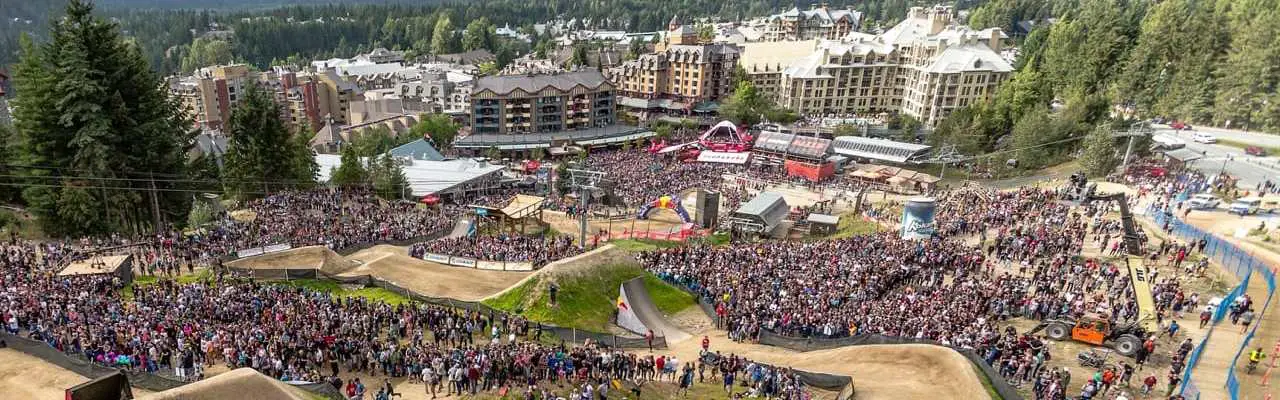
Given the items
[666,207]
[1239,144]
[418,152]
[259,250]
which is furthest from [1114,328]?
[418,152]

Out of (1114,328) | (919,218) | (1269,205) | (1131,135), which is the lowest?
(919,218)

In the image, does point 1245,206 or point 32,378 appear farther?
point 1245,206

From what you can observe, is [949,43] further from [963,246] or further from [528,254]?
[528,254]

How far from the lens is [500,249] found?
146 feet

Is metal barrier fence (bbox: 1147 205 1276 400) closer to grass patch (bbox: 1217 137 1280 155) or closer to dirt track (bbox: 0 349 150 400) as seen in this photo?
grass patch (bbox: 1217 137 1280 155)

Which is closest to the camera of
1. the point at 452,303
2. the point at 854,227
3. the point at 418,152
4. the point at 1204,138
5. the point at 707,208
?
the point at 452,303

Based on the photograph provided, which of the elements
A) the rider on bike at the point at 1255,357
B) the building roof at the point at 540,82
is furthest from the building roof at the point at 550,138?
the rider on bike at the point at 1255,357

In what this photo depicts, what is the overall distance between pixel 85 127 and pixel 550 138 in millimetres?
65309

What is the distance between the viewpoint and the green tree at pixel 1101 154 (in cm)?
6619

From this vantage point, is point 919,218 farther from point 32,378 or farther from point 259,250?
point 32,378

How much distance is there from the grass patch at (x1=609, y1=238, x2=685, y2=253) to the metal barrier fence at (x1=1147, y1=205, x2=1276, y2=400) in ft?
108

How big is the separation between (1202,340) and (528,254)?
3409 centimetres

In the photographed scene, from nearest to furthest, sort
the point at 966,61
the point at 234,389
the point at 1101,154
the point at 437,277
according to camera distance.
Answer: the point at 234,389, the point at 437,277, the point at 1101,154, the point at 966,61

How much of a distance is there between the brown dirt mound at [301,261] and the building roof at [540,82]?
65.6m
